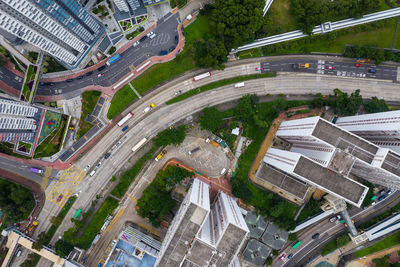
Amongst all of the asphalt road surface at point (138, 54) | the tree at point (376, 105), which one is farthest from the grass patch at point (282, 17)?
the tree at point (376, 105)

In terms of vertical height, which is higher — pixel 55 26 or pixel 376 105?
pixel 376 105

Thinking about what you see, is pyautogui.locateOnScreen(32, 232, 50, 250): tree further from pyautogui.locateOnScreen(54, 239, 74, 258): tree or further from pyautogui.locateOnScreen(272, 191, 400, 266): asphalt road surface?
pyautogui.locateOnScreen(272, 191, 400, 266): asphalt road surface

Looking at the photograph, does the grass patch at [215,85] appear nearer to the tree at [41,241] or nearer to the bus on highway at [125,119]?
the bus on highway at [125,119]

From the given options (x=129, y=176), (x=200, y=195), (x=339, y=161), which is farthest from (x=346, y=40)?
(x=129, y=176)

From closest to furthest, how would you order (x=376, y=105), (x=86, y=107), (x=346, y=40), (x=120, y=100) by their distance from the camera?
1. (x=376, y=105)
2. (x=86, y=107)
3. (x=120, y=100)
4. (x=346, y=40)

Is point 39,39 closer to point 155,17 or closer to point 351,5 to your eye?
point 155,17

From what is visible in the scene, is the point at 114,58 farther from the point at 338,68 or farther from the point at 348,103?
the point at 348,103
